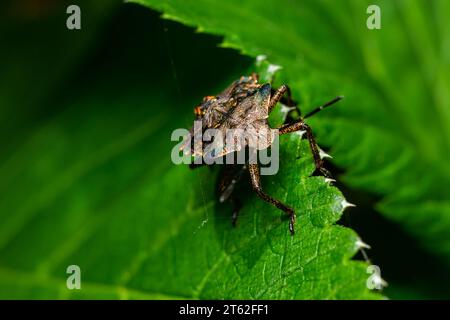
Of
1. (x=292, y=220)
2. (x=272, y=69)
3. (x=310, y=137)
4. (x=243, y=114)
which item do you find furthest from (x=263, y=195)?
(x=272, y=69)

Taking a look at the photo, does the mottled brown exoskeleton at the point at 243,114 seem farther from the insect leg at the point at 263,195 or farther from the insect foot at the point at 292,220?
the insect foot at the point at 292,220

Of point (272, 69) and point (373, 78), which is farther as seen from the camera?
point (373, 78)

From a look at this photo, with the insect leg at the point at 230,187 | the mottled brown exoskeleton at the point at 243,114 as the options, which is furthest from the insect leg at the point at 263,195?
the insect leg at the point at 230,187

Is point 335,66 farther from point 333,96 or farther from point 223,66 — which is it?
point 223,66

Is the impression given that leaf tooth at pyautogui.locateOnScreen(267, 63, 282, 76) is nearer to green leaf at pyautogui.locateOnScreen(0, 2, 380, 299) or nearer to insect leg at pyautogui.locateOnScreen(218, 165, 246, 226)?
green leaf at pyautogui.locateOnScreen(0, 2, 380, 299)

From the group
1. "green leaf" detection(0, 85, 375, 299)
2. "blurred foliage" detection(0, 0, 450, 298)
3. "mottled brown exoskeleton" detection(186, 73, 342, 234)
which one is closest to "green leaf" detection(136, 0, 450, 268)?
"blurred foliage" detection(0, 0, 450, 298)

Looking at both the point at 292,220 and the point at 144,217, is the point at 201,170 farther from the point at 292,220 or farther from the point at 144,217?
the point at 292,220
